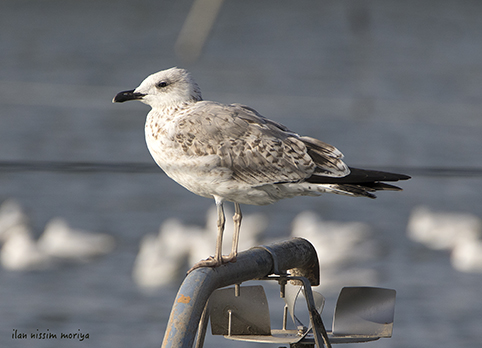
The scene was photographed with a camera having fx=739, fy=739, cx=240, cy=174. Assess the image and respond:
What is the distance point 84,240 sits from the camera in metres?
13.0

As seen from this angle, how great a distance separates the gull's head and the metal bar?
1.05m

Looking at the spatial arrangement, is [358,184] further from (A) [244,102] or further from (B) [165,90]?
(A) [244,102]

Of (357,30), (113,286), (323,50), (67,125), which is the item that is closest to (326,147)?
(113,286)

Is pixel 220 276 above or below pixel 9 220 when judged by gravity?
above

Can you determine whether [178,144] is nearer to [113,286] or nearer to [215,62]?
[113,286]

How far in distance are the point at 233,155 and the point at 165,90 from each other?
525mm

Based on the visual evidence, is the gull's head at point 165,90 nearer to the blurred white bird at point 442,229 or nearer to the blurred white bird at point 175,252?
the blurred white bird at point 175,252

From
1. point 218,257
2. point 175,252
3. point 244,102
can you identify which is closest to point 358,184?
point 218,257

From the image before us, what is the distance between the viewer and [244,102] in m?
28.1

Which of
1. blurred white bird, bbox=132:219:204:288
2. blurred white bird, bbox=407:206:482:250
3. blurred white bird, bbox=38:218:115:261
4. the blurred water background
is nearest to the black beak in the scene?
the blurred water background

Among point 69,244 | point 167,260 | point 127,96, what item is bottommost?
point 69,244

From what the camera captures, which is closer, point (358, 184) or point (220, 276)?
point (220, 276)

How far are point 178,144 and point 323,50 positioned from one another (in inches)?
2071

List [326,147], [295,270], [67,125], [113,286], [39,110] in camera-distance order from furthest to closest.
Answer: [39,110] < [67,125] < [113,286] < [326,147] < [295,270]
